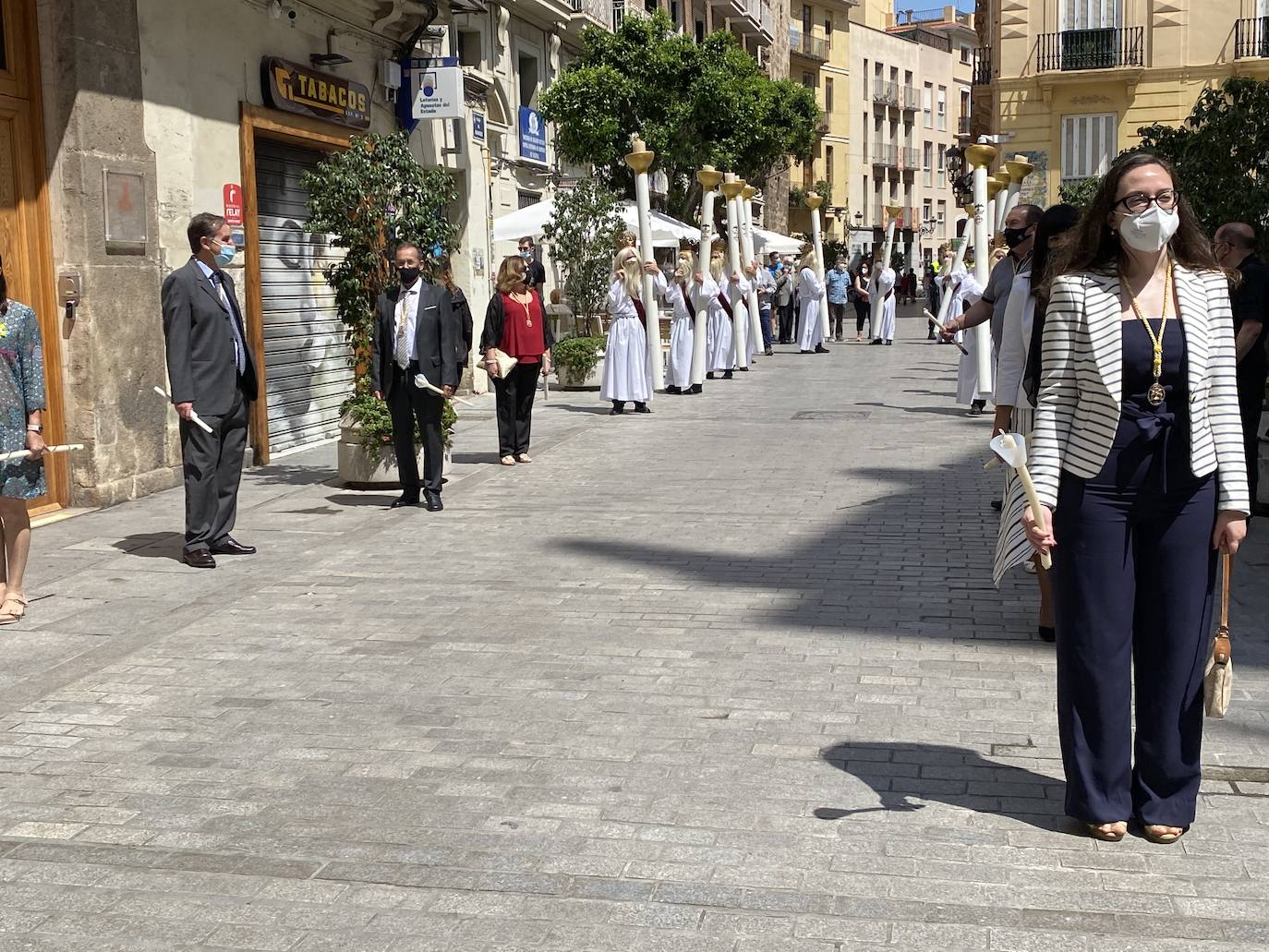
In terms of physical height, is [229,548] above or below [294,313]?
below

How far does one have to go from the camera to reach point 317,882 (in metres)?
4.00

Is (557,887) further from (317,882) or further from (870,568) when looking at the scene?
(870,568)

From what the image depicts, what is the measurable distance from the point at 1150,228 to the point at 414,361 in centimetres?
695

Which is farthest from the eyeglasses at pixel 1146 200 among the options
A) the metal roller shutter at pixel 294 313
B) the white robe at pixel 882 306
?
the white robe at pixel 882 306

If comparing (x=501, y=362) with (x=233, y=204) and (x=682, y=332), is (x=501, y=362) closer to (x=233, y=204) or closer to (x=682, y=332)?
(x=233, y=204)

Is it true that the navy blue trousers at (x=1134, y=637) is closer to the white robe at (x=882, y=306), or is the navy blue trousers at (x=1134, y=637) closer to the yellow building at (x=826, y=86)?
the white robe at (x=882, y=306)

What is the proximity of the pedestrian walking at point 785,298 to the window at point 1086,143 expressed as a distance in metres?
8.88

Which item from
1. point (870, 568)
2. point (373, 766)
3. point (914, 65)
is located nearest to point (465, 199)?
point (870, 568)

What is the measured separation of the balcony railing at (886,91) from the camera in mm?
76125

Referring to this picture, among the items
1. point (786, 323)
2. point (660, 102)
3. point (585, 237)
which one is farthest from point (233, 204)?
point (786, 323)

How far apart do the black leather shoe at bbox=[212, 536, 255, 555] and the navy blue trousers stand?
5760 millimetres

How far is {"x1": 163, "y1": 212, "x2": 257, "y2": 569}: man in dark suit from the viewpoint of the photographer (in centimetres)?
844

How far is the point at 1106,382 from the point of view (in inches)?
158

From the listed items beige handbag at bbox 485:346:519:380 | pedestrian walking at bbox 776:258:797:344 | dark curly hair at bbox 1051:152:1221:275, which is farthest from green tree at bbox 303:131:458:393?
pedestrian walking at bbox 776:258:797:344
